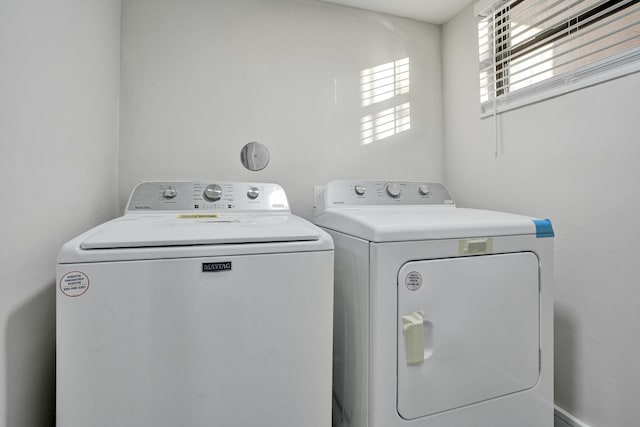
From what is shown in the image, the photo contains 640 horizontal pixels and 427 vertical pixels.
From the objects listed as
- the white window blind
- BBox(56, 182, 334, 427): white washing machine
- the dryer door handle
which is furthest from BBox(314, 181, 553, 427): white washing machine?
the white window blind

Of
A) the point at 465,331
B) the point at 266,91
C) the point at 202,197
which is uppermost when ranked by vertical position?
the point at 266,91

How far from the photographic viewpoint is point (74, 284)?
721 millimetres

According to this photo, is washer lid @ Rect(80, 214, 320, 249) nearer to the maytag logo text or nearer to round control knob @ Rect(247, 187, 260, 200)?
the maytag logo text

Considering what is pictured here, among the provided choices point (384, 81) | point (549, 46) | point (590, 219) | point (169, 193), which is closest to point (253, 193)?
point (169, 193)

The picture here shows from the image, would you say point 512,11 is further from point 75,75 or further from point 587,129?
point 75,75

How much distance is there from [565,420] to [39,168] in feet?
6.80

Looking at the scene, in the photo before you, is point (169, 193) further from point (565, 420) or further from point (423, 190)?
point (565, 420)

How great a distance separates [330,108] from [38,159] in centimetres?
138

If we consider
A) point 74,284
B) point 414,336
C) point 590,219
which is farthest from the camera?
point 590,219

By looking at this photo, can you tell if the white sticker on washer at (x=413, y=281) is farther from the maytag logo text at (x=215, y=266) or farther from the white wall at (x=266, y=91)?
the white wall at (x=266, y=91)

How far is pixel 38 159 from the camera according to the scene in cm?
82

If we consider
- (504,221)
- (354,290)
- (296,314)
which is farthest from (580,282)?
(296,314)

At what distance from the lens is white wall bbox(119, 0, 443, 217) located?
1573 mm

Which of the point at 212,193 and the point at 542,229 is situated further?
the point at 212,193
